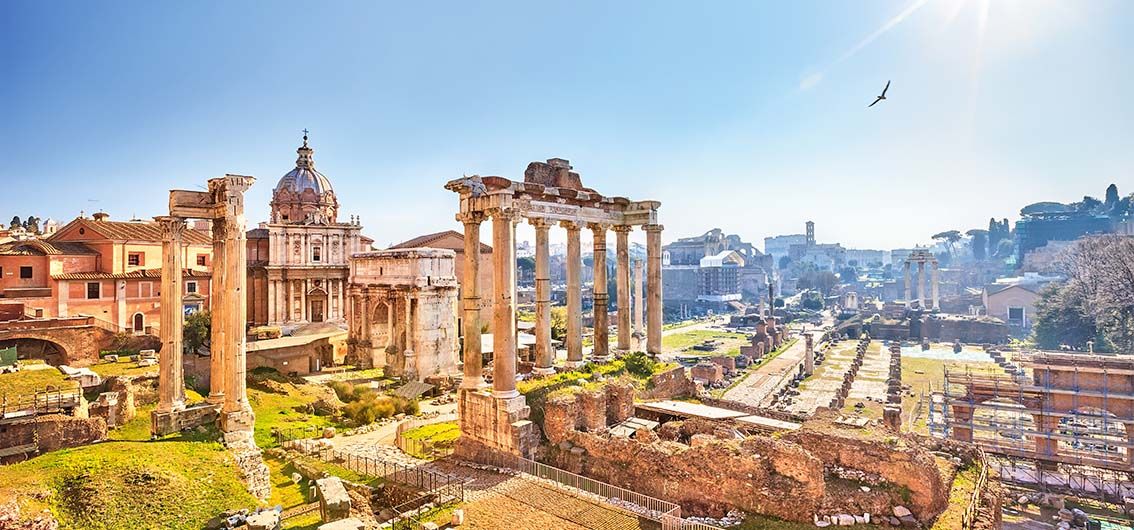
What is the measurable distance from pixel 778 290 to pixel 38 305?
157 meters

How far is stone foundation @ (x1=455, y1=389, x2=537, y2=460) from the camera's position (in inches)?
561

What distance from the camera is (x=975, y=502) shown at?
454 inches

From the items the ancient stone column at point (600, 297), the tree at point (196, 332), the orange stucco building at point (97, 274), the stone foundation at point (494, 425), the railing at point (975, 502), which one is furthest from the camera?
the tree at point (196, 332)

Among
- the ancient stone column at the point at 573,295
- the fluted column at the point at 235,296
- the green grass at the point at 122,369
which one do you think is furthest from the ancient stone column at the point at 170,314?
the ancient stone column at the point at 573,295

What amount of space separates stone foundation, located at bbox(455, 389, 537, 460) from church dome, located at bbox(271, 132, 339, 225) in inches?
1194

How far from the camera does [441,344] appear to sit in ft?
104

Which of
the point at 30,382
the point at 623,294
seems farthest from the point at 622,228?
the point at 30,382

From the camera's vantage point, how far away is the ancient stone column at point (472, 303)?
50.3 feet

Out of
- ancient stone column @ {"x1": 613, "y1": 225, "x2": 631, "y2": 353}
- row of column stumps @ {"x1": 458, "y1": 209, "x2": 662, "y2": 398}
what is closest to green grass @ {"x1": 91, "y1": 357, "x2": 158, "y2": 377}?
row of column stumps @ {"x1": 458, "y1": 209, "x2": 662, "y2": 398}

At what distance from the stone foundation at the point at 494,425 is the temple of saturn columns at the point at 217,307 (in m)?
5.29

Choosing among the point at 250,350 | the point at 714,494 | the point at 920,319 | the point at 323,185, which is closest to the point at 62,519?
the point at 714,494

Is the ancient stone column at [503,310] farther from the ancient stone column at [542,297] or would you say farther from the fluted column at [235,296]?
the fluted column at [235,296]

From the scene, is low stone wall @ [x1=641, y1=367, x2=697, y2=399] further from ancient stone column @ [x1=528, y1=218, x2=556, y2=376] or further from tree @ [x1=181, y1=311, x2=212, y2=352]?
tree @ [x1=181, y1=311, x2=212, y2=352]

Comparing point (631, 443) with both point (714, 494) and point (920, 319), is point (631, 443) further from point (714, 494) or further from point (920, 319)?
point (920, 319)
